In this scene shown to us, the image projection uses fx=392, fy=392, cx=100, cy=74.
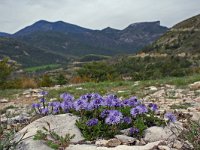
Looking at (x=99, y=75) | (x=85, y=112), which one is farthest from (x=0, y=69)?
(x=85, y=112)

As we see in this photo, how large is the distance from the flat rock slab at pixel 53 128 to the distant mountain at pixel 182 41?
76.0m

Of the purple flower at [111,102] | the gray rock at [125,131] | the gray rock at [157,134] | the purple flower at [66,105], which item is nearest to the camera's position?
the gray rock at [157,134]

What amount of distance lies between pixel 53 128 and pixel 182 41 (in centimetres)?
9088

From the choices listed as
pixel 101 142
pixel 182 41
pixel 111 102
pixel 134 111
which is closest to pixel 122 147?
pixel 101 142

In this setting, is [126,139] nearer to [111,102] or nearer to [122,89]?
[111,102]

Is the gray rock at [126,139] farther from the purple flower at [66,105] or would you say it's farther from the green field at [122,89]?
the green field at [122,89]

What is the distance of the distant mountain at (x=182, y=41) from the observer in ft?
280

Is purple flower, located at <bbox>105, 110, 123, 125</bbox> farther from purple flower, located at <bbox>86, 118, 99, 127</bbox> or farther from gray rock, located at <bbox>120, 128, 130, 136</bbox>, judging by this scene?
gray rock, located at <bbox>120, 128, 130, 136</bbox>

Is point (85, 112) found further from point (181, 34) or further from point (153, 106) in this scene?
point (181, 34)

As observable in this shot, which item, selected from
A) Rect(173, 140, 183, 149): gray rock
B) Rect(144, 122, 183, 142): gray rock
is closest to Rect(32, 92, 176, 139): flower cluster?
Rect(144, 122, 183, 142): gray rock

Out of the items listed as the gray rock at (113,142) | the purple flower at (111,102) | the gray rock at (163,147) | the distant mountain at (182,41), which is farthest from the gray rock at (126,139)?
the distant mountain at (182,41)

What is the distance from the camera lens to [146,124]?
5262 mm

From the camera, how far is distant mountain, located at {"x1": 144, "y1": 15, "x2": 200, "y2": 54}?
280 ft

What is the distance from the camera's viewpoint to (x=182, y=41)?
9331 cm
